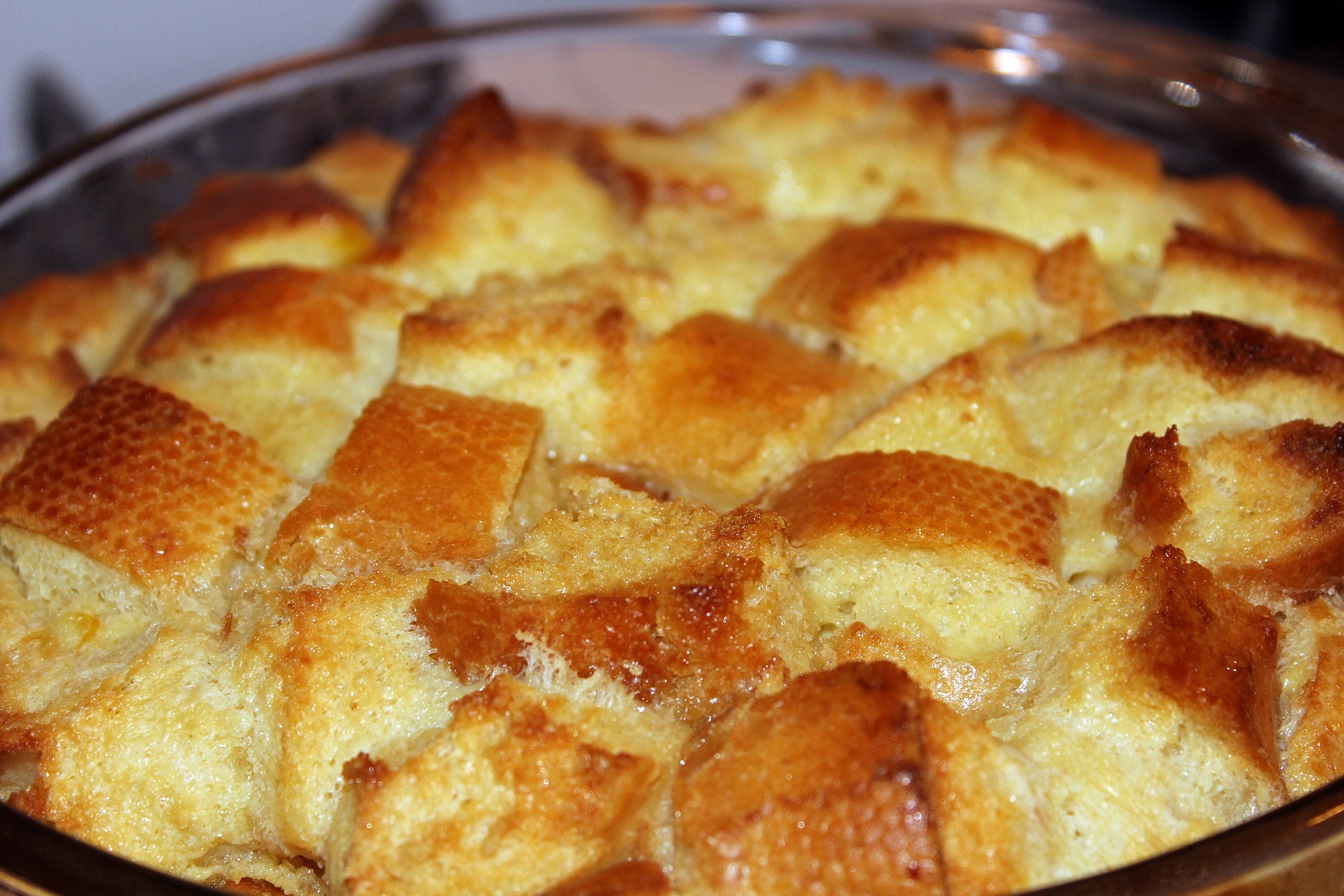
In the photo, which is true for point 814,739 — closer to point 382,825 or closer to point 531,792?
point 531,792

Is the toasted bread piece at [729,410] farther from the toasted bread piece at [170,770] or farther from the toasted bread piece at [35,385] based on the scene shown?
the toasted bread piece at [35,385]

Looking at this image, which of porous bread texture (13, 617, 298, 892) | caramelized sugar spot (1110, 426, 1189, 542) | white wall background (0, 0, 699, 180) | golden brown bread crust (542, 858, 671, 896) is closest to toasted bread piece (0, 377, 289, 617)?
porous bread texture (13, 617, 298, 892)

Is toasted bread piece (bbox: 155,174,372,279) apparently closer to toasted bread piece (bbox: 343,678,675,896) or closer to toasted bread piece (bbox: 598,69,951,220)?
toasted bread piece (bbox: 598,69,951,220)

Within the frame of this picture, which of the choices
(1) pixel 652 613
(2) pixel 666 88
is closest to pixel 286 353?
(1) pixel 652 613

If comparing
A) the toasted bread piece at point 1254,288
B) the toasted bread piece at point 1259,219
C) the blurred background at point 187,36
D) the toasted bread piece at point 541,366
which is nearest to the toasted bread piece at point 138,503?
the toasted bread piece at point 541,366

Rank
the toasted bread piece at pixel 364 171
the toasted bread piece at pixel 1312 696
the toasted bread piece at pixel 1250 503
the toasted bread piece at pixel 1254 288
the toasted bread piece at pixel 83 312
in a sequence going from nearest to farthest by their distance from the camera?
the toasted bread piece at pixel 1312 696, the toasted bread piece at pixel 1250 503, the toasted bread piece at pixel 1254 288, the toasted bread piece at pixel 83 312, the toasted bread piece at pixel 364 171

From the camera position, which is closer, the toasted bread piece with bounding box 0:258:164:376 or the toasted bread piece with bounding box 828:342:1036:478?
the toasted bread piece with bounding box 828:342:1036:478
